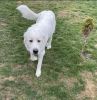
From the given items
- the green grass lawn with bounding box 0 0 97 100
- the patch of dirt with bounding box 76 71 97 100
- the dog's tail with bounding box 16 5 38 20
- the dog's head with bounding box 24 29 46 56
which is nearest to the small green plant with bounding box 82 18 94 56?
the green grass lawn with bounding box 0 0 97 100

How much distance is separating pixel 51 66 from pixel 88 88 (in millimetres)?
858

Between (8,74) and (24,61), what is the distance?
0.54m

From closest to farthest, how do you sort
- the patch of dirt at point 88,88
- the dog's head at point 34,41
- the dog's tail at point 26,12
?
the dog's head at point 34,41, the patch of dirt at point 88,88, the dog's tail at point 26,12

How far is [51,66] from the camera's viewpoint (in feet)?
19.6

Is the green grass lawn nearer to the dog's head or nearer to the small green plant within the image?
the small green plant

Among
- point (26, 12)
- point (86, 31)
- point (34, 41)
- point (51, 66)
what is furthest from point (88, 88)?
point (26, 12)

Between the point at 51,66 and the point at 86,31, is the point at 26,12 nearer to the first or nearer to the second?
the point at 51,66

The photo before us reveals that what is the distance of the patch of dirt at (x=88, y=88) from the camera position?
5290 millimetres

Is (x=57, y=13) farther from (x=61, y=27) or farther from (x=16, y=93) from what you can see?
(x=16, y=93)

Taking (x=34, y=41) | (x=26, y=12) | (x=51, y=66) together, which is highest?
(x=34, y=41)

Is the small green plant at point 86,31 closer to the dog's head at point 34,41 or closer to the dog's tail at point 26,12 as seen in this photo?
the dog's tail at point 26,12

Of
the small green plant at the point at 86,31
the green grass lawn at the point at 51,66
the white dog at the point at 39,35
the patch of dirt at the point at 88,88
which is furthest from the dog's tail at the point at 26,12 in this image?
the patch of dirt at the point at 88,88

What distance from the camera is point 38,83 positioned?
213 inches

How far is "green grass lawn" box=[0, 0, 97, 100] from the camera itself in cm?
524
